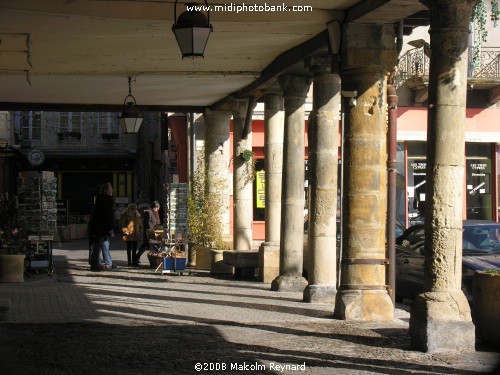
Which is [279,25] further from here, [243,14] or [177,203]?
[177,203]

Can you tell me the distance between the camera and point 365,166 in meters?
11.7

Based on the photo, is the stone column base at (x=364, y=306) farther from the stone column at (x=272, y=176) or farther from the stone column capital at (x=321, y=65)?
the stone column at (x=272, y=176)

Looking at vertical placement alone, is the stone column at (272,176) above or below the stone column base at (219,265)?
above

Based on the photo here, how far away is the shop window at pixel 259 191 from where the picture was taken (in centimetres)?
2752

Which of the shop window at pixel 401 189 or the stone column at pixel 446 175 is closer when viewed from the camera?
the stone column at pixel 446 175

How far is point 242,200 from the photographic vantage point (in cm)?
2012

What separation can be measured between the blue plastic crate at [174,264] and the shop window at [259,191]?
8.00 metres

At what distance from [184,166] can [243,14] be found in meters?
18.4

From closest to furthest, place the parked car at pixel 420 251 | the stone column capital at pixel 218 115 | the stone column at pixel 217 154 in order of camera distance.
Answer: the parked car at pixel 420 251
the stone column at pixel 217 154
the stone column capital at pixel 218 115

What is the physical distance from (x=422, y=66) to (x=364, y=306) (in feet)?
54.8

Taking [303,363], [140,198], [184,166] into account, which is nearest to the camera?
[303,363]

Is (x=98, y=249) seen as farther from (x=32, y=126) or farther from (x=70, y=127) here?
(x=70, y=127)

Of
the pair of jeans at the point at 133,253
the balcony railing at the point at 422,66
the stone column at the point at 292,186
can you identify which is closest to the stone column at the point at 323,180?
the stone column at the point at 292,186

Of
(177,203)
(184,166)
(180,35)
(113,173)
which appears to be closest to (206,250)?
(177,203)
